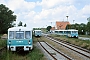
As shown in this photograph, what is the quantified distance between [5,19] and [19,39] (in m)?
66.1

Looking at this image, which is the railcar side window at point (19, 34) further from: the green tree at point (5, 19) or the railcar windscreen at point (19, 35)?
the green tree at point (5, 19)

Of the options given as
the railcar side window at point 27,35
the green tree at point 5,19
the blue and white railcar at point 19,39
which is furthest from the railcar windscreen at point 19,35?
the green tree at point 5,19

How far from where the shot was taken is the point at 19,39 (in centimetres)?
1773

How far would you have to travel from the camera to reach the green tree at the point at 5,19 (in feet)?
267

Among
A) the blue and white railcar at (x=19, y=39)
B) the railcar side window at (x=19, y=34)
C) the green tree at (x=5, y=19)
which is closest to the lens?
the blue and white railcar at (x=19, y=39)

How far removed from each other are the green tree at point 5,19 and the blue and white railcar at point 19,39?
6322 centimetres

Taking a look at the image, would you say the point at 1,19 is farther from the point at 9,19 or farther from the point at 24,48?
the point at 24,48

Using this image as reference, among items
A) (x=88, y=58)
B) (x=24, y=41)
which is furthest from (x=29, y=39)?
(x=88, y=58)

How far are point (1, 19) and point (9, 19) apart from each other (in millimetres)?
5401

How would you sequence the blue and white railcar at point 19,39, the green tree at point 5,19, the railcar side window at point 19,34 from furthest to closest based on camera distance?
1. the green tree at point 5,19
2. the railcar side window at point 19,34
3. the blue and white railcar at point 19,39

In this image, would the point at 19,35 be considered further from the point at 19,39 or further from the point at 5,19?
the point at 5,19

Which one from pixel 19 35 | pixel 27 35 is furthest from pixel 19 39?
pixel 27 35

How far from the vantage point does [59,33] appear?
2825 inches

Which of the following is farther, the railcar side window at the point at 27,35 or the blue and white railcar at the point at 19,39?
the railcar side window at the point at 27,35
